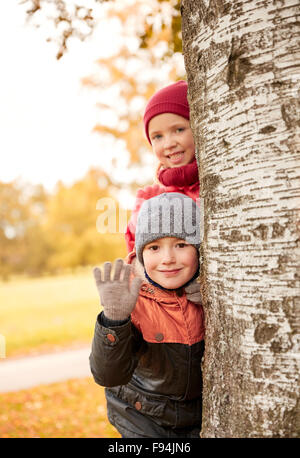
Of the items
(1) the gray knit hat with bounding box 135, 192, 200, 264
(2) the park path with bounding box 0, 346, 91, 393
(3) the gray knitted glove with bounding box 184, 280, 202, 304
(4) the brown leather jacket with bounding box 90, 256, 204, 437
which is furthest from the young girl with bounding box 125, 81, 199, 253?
(2) the park path with bounding box 0, 346, 91, 393

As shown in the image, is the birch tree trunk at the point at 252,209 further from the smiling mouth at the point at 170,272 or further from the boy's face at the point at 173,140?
the boy's face at the point at 173,140

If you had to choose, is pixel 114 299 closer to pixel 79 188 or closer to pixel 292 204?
pixel 292 204

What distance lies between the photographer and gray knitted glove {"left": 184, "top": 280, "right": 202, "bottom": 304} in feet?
6.53

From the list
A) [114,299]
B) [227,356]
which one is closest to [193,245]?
[114,299]

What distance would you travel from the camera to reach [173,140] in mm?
2357

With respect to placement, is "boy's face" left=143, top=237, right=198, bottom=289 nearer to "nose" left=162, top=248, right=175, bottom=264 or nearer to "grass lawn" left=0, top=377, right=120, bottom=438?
"nose" left=162, top=248, right=175, bottom=264

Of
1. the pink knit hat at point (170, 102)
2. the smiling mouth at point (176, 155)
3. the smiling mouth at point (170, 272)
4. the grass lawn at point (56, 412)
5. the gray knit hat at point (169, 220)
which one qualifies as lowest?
the grass lawn at point (56, 412)

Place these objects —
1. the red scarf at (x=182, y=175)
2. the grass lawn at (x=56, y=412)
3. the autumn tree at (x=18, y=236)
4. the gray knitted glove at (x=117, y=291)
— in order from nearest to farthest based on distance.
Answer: the gray knitted glove at (x=117, y=291), the red scarf at (x=182, y=175), the grass lawn at (x=56, y=412), the autumn tree at (x=18, y=236)

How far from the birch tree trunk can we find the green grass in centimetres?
855

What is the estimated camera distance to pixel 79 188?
35.5 meters

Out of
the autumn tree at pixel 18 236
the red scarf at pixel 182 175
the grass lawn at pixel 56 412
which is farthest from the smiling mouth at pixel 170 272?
the autumn tree at pixel 18 236

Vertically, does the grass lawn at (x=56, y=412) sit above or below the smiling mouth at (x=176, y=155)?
below

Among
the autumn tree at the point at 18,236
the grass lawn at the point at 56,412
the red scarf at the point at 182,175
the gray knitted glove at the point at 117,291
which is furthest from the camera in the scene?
the autumn tree at the point at 18,236

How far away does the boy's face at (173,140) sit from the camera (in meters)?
2.35
